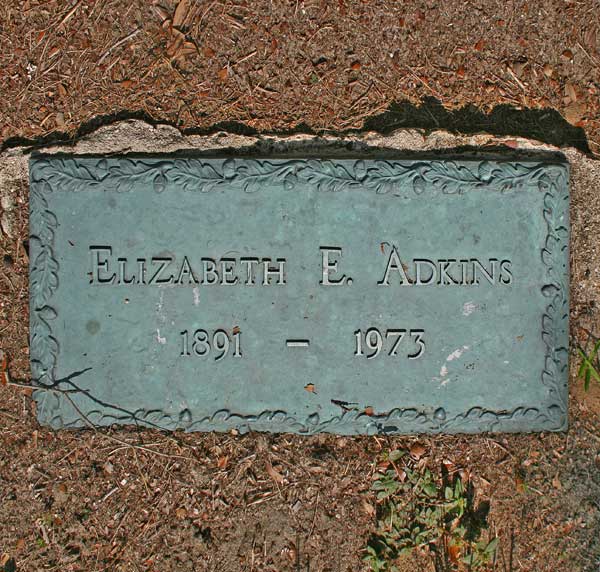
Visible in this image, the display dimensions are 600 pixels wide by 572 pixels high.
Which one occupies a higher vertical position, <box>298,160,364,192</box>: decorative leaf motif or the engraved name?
<box>298,160,364,192</box>: decorative leaf motif

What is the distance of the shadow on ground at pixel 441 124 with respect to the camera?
307 cm

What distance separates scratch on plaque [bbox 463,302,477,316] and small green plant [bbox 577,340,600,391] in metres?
0.69

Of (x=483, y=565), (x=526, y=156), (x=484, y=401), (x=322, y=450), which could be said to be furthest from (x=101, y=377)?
(x=526, y=156)

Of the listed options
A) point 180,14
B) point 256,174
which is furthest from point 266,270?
point 180,14

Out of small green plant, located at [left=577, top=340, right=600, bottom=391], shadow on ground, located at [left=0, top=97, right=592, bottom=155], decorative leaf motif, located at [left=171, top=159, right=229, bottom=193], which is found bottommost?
small green plant, located at [left=577, top=340, right=600, bottom=391]

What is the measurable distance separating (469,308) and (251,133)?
147cm

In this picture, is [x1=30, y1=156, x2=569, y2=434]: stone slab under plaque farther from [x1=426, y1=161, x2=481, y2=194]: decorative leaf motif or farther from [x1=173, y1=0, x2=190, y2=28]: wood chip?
[x1=173, y1=0, x2=190, y2=28]: wood chip

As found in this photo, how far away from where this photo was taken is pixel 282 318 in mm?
2861

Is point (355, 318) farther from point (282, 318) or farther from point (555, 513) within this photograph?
point (555, 513)

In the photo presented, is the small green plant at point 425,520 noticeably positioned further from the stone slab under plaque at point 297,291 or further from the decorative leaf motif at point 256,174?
the decorative leaf motif at point 256,174

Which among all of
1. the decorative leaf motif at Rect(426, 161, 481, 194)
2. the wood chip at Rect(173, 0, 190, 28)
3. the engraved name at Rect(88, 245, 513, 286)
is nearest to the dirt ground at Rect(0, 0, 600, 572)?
the wood chip at Rect(173, 0, 190, 28)

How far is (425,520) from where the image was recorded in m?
3.00

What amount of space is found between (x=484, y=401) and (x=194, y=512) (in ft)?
5.38

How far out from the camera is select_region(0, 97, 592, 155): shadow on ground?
10.1 feet
